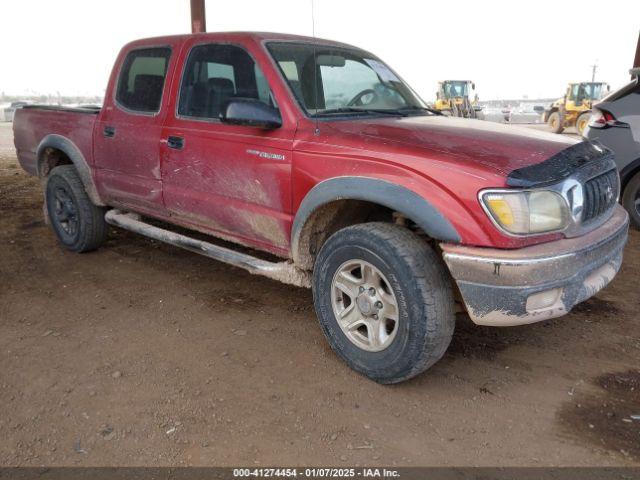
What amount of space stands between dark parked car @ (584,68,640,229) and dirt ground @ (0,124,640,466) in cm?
198

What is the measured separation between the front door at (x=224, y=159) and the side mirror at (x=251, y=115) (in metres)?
0.07

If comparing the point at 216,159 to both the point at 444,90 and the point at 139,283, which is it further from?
the point at 444,90

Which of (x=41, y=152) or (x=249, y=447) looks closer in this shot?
(x=249, y=447)

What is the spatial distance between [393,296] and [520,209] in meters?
0.73

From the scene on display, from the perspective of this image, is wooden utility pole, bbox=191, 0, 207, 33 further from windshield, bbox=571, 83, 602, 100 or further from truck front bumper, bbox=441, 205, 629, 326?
windshield, bbox=571, 83, 602, 100

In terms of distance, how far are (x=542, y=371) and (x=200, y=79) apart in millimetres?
2847

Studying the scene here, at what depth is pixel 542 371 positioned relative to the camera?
292 cm

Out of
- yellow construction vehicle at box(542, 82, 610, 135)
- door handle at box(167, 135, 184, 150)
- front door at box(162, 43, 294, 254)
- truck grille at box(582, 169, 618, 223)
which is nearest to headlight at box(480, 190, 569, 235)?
truck grille at box(582, 169, 618, 223)

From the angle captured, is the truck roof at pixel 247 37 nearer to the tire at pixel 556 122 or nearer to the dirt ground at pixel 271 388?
the dirt ground at pixel 271 388

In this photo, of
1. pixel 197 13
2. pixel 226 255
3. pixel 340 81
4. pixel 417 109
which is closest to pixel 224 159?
pixel 226 255

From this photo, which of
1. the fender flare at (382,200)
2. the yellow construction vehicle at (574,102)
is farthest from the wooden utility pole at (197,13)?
the yellow construction vehicle at (574,102)

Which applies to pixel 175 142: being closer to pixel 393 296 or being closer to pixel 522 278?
pixel 393 296

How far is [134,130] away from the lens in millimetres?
3912

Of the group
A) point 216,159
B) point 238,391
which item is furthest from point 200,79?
point 238,391
